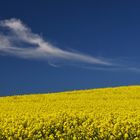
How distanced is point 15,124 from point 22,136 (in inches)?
49.4

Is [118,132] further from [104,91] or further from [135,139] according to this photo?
[104,91]

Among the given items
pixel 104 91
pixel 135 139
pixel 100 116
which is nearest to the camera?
pixel 135 139

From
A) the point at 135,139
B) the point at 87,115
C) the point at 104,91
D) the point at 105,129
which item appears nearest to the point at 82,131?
the point at 105,129

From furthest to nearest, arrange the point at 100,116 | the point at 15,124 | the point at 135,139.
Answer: the point at 100,116 → the point at 15,124 → the point at 135,139

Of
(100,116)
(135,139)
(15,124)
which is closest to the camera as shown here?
(135,139)

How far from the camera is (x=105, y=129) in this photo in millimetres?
15922

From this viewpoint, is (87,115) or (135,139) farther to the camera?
(87,115)

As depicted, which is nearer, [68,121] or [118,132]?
[118,132]

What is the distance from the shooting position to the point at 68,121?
1748 centimetres

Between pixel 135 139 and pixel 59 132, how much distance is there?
252 centimetres

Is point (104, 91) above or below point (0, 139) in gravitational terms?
above

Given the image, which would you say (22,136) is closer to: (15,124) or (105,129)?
(15,124)

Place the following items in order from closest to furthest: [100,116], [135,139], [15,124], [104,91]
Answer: [135,139] → [15,124] → [100,116] → [104,91]

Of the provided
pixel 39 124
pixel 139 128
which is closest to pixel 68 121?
pixel 39 124
